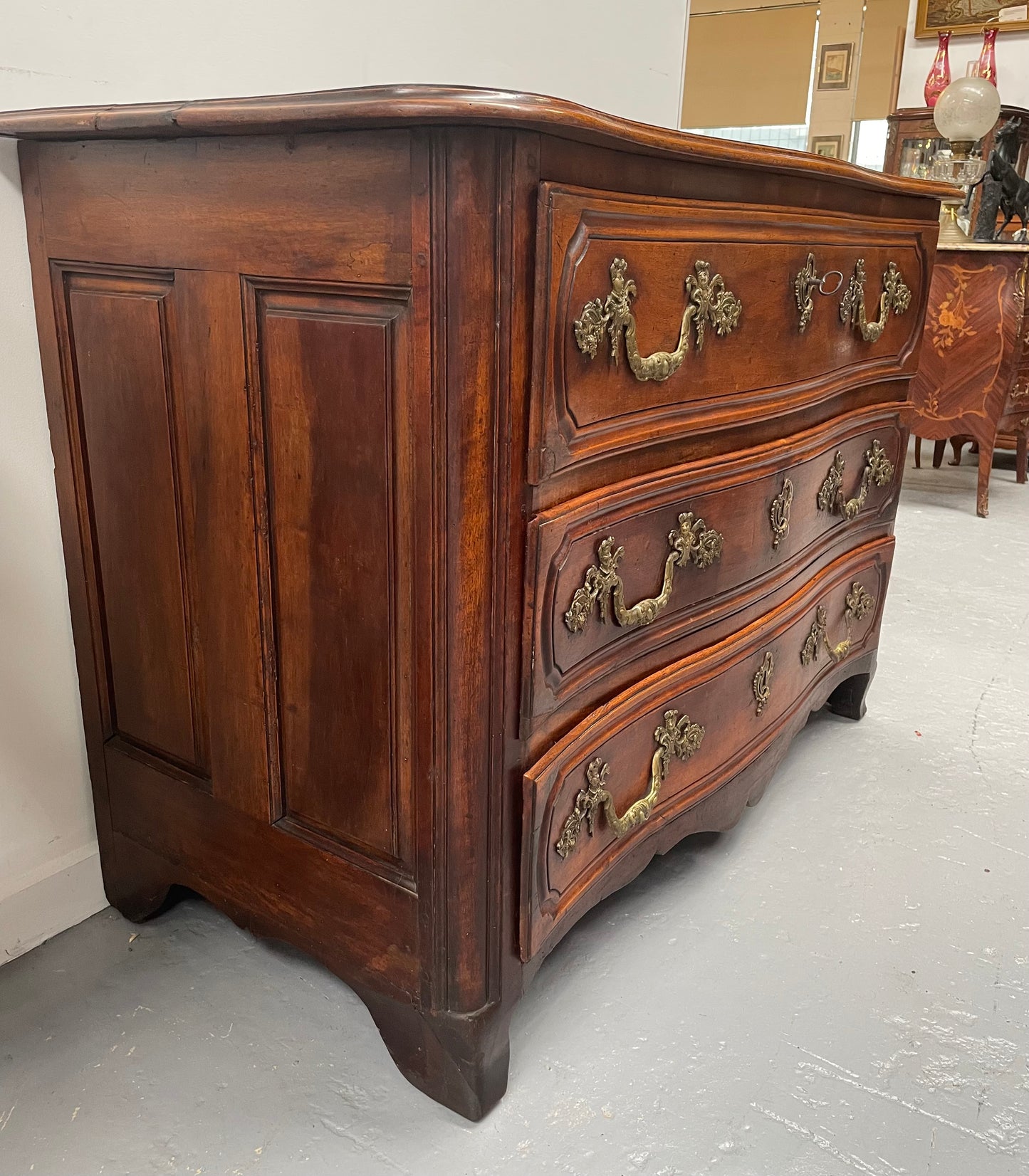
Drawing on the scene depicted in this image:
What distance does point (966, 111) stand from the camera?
13.1 ft

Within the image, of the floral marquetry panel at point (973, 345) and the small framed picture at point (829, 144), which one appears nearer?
the floral marquetry panel at point (973, 345)

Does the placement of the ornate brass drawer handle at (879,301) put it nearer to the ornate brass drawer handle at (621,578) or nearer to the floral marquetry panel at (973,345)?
the ornate brass drawer handle at (621,578)

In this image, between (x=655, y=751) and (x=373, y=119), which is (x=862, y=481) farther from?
(x=373, y=119)

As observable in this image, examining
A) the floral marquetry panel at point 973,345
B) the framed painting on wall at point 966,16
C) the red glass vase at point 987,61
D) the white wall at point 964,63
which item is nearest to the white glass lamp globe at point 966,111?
the red glass vase at point 987,61

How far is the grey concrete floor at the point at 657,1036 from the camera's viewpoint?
1.09 metres

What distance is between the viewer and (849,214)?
1.48 meters

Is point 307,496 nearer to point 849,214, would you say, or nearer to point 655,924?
point 655,924

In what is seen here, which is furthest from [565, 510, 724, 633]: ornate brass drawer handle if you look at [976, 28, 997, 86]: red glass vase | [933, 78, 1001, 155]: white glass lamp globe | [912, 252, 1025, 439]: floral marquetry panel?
[976, 28, 997, 86]: red glass vase

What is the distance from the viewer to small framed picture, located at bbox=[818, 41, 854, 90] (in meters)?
6.27

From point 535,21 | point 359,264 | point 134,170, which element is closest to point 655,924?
point 359,264

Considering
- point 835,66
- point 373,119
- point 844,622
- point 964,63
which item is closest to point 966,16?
point 964,63

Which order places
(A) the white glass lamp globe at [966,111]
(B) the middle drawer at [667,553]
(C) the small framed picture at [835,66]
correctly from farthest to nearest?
(C) the small framed picture at [835,66] < (A) the white glass lamp globe at [966,111] < (B) the middle drawer at [667,553]

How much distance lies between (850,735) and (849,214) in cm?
108

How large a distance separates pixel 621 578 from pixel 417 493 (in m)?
0.31
